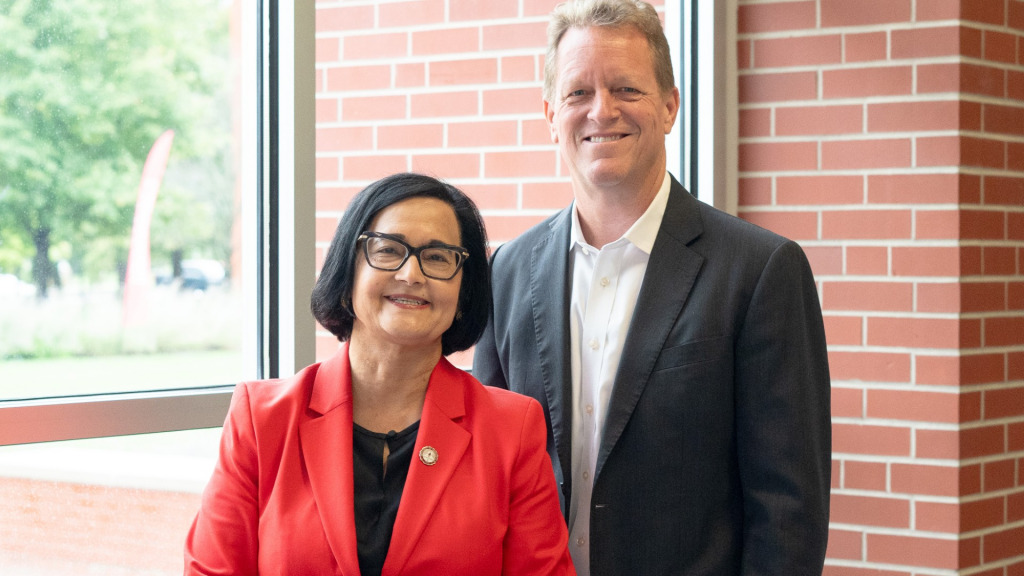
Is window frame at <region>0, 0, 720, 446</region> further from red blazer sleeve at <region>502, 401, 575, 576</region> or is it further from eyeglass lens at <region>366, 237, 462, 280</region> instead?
red blazer sleeve at <region>502, 401, 575, 576</region>

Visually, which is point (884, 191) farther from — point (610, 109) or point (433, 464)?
point (433, 464)

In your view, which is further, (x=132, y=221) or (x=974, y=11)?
(x=974, y=11)

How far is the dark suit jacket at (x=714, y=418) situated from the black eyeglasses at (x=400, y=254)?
13.3 inches

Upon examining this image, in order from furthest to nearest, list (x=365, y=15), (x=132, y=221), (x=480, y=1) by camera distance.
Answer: (x=480, y=1) < (x=365, y=15) < (x=132, y=221)

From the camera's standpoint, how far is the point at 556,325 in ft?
6.34

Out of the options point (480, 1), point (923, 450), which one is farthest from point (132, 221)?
point (923, 450)

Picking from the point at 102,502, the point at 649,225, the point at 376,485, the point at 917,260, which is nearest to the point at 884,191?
the point at 917,260

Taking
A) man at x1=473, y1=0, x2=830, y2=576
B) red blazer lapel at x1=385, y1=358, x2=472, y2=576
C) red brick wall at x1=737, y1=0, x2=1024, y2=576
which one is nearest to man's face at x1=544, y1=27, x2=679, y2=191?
→ man at x1=473, y1=0, x2=830, y2=576

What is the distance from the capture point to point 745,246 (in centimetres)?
183

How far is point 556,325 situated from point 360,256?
16.7 inches

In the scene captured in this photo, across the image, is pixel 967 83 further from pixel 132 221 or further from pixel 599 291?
pixel 132 221

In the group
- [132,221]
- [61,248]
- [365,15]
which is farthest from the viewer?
[365,15]

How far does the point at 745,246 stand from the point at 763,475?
0.40 m

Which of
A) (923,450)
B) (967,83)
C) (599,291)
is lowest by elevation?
(923,450)
